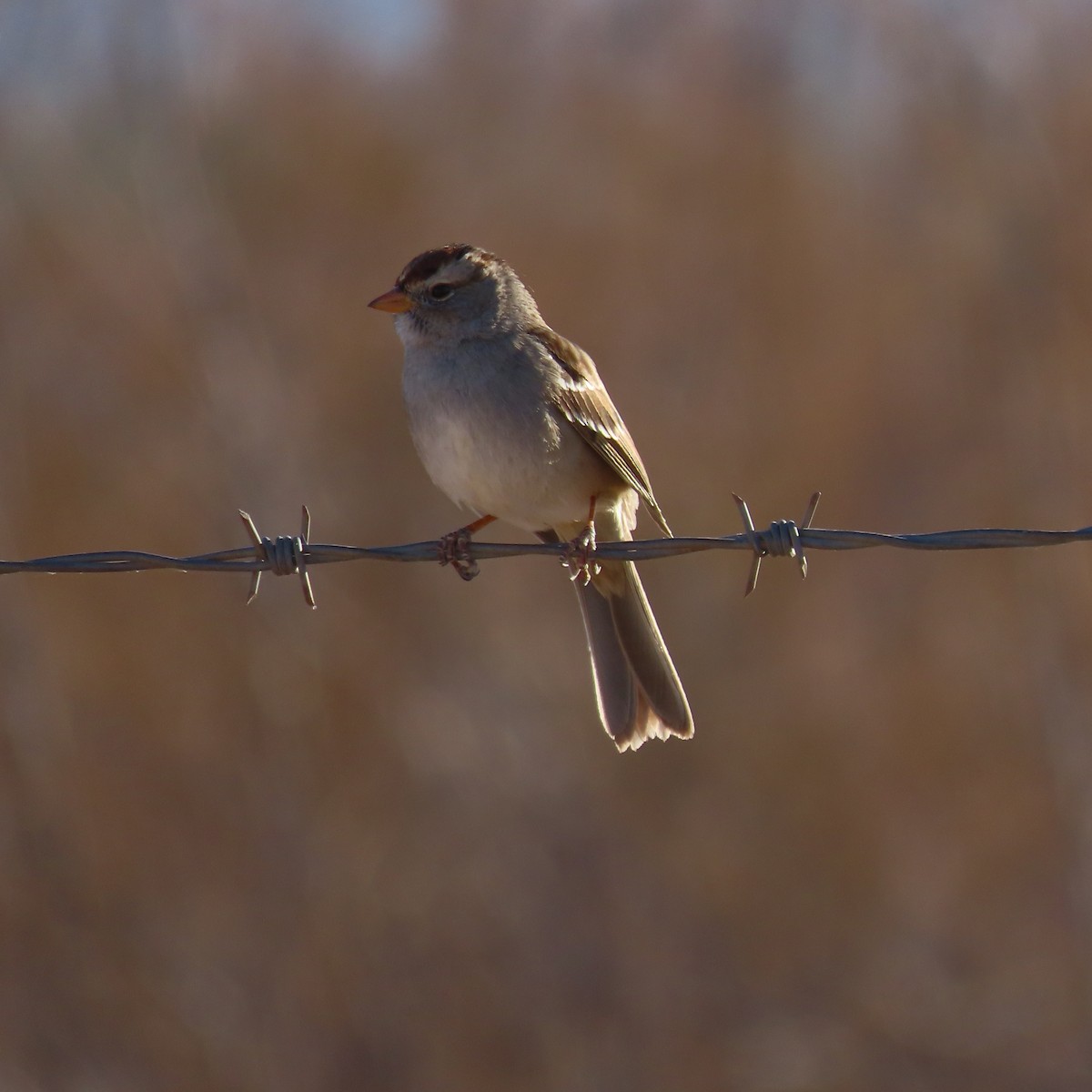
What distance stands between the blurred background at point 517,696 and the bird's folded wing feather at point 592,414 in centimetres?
535

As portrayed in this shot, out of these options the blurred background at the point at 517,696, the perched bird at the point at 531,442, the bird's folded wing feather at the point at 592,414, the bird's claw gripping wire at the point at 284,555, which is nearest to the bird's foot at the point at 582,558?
the perched bird at the point at 531,442

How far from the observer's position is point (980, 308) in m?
12.8

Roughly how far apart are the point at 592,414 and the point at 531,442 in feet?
1.13

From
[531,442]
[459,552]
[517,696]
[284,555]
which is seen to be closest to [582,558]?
[459,552]

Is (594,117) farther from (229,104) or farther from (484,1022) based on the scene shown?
(484,1022)

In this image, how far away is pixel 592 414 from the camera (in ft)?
16.4

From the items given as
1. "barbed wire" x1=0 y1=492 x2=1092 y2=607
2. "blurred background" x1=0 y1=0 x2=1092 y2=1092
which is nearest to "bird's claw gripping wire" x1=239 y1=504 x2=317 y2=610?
"barbed wire" x1=0 y1=492 x2=1092 y2=607

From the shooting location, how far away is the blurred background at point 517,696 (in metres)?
9.48

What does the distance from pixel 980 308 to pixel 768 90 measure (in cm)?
637

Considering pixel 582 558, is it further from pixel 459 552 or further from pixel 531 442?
pixel 531 442

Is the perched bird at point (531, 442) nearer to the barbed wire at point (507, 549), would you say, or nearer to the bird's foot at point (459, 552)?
the bird's foot at point (459, 552)

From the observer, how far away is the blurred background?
31.1 feet

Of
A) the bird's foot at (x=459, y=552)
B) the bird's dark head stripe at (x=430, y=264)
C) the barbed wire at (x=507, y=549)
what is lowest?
the barbed wire at (x=507, y=549)

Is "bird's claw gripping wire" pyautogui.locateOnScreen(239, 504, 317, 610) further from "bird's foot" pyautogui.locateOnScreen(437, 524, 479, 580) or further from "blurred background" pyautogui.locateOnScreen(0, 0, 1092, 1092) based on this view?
"blurred background" pyautogui.locateOnScreen(0, 0, 1092, 1092)
